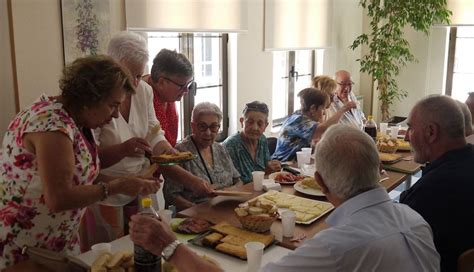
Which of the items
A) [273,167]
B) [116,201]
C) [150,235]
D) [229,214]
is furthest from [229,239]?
[273,167]

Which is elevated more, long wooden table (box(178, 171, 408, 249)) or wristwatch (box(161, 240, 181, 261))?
wristwatch (box(161, 240, 181, 261))

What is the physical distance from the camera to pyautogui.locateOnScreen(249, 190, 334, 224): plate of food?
2068 millimetres

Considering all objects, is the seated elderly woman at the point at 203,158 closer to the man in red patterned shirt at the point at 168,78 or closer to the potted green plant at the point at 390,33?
the man in red patterned shirt at the point at 168,78

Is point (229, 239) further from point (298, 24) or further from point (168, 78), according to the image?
point (298, 24)

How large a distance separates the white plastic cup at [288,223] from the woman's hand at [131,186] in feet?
1.75

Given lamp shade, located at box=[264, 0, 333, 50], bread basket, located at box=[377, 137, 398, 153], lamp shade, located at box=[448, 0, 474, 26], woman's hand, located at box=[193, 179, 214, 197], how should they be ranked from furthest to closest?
lamp shade, located at box=[448, 0, 474, 26]
lamp shade, located at box=[264, 0, 333, 50]
bread basket, located at box=[377, 137, 398, 153]
woman's hand, located at box=[193, 179, 214, 197]

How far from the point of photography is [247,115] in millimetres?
2973

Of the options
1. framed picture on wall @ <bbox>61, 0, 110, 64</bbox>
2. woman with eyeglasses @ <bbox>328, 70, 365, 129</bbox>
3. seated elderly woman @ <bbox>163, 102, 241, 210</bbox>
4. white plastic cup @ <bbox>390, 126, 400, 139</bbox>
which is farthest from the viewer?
woman with eyeglasses @ <bbox>328, 70, 365, 129</bbox>

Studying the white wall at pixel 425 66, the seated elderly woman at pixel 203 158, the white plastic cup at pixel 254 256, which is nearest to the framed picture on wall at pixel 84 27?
the seated elderly woman at pixel 203 158

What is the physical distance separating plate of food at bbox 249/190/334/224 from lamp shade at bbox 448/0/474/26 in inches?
176

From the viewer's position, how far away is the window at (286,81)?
5.13 metres

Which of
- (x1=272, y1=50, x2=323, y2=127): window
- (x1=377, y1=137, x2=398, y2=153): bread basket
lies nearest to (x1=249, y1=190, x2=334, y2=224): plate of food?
(x1=377, y1=137, x2=398, y2=153): bread basket

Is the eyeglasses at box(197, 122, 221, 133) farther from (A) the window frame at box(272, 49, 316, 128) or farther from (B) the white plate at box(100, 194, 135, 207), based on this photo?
(A) the window frame at box(272, 49, 316, 128)

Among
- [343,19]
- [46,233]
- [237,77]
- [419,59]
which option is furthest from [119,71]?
[419,59]
